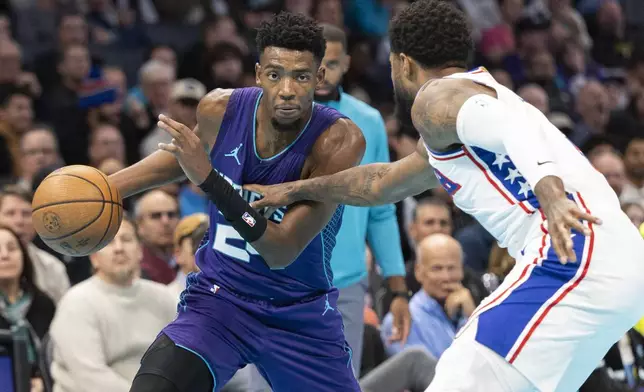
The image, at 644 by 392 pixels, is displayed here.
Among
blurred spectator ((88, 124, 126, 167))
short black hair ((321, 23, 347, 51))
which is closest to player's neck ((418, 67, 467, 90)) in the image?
short black hair ((321, 23, 347, 51))

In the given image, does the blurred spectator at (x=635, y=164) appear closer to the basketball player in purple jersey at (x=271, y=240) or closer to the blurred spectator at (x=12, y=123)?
the blurred spectator at (x=12, y=123)

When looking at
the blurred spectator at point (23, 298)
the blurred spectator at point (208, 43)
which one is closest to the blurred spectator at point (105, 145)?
the blurred spectator at point (208, 43)

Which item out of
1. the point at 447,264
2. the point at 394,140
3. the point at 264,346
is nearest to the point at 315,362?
the point at 264,346

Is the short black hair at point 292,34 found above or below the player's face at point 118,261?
above

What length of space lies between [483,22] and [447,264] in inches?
285

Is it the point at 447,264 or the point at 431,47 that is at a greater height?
the point at 431,47

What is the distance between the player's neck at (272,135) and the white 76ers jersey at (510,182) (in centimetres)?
86

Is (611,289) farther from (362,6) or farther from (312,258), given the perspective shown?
(362,6)

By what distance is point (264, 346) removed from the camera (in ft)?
16.0

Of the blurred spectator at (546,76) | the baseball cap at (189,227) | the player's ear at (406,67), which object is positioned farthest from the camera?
the blurred spectator at (546,76)

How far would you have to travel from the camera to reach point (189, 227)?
313 inches

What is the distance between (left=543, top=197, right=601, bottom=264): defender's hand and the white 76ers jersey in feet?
1.02

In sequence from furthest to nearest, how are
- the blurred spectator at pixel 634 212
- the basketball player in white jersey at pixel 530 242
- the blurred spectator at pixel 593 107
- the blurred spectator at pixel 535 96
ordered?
1. the blurred spectator at pixel 593 107
2. the blurred spectator at pixel 535 96
3. the blurred spectator at pixel 634 212
4. the basketball player in white jersey at pixel 530 242

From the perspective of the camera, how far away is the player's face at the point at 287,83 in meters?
4.91
